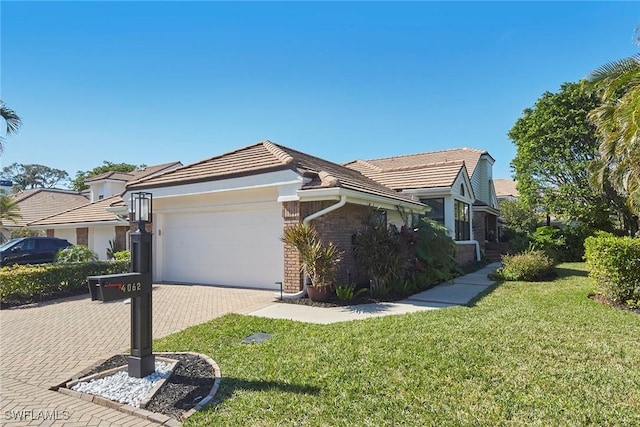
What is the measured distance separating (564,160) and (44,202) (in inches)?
1637

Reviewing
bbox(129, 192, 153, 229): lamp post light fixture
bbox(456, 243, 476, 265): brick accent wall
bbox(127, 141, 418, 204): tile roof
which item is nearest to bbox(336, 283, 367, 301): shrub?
bbox(127, 141, 418, 204): tile roof

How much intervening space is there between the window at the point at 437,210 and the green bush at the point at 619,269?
7.37 m

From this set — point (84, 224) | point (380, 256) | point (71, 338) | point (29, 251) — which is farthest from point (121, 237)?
point (380, 256)

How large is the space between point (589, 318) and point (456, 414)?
5502 mm

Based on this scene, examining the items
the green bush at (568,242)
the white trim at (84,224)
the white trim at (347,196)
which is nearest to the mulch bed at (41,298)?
the white trim at (84,224)

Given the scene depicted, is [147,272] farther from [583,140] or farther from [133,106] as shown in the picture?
[583,140]

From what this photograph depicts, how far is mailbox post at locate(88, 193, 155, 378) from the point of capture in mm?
4314

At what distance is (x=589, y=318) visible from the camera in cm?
729

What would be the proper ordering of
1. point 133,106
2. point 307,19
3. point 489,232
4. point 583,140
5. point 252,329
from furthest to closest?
point 489,232
point 583,140
point 133,106
point 307,19
point 252,329

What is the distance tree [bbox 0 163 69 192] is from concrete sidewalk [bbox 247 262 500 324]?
254 feet

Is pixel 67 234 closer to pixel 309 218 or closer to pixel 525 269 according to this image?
pixel 309 218

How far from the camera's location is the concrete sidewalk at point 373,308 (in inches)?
316

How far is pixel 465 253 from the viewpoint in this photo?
Result: 1812 cm

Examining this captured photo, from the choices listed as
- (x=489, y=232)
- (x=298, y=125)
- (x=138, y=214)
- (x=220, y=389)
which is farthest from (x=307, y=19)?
(x=489, y=232)
